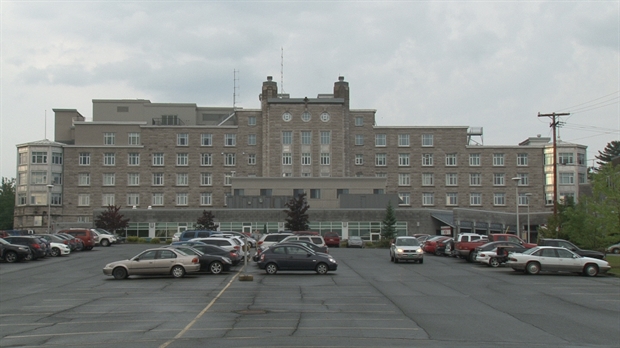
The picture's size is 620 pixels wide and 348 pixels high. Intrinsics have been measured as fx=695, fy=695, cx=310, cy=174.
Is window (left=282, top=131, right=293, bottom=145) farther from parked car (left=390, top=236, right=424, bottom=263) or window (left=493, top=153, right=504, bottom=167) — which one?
parked car (left=390, top=236, right=424, bottom=263)

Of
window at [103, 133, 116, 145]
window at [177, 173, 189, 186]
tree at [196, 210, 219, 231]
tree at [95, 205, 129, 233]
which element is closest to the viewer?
tree at [196, 210, 219, 231]

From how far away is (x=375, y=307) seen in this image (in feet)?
69.1

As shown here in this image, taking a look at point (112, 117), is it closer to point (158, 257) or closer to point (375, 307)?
point (158, 257)

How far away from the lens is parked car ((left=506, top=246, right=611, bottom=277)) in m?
34.5

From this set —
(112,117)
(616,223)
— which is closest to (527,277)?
(616,223)

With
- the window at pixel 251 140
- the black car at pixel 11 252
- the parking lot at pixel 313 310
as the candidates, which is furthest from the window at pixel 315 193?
the parking lot at pixel 313 310

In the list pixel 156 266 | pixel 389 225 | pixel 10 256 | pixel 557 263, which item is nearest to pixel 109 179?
pixel 389 225

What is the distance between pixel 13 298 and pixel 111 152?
2951 inches

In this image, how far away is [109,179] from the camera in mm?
97562

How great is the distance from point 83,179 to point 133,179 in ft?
22.2

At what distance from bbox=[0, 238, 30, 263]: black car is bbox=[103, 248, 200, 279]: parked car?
44.2ft

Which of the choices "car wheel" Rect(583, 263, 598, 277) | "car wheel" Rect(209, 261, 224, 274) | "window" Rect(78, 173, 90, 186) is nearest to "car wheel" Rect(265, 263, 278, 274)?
"car wheel" Rect(209, 261, 224, 274)

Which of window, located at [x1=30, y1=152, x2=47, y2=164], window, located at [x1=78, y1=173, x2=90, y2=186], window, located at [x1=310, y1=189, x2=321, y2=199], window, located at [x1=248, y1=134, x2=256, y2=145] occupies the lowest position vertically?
window, located at [x1=310, y1=189, x2=321, y2=199]

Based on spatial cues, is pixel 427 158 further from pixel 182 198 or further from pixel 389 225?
pixel 182 198
